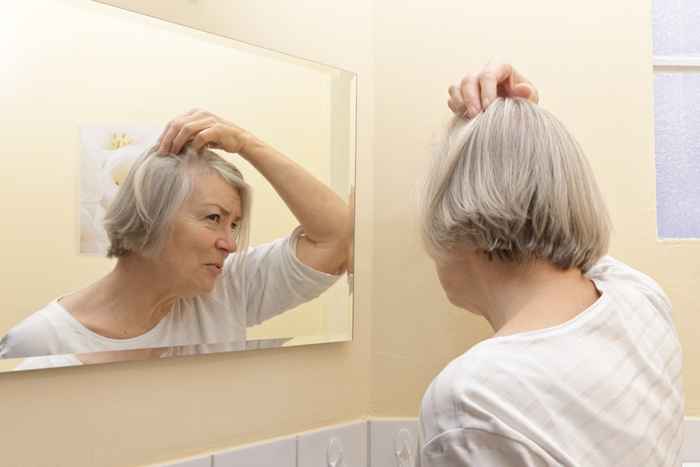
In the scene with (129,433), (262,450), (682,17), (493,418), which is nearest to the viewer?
(493,418)

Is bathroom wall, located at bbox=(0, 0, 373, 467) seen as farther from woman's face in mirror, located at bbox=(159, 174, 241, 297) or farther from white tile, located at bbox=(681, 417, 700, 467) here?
white tile, located at bbox=(681, 417, 700, 467)

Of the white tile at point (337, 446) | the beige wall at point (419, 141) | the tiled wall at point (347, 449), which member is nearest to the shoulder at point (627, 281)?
the tiled wall at point (347, 449)

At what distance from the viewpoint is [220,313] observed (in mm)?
1436

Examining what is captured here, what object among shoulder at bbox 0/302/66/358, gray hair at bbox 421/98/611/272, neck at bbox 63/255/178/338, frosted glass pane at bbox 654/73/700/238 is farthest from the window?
shoulder at bbox 0/302/66/358

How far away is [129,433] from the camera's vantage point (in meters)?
1.30

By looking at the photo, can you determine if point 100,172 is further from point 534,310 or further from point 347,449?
point 347,449

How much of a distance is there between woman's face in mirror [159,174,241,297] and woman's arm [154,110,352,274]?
74 millimetres

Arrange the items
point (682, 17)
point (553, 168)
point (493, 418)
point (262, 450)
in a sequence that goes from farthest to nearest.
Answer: point (682, 17) → point (262, 450) → point (553, 168) → point (493, 418)

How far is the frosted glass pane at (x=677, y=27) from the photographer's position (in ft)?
5.95

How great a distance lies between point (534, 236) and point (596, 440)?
0.24 metres

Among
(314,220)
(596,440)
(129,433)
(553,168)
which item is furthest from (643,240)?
(129,433)

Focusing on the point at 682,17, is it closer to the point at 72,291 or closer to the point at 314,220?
the point at 314,220

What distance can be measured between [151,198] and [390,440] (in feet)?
2.74

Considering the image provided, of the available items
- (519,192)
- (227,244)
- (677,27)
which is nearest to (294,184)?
(227,244)
